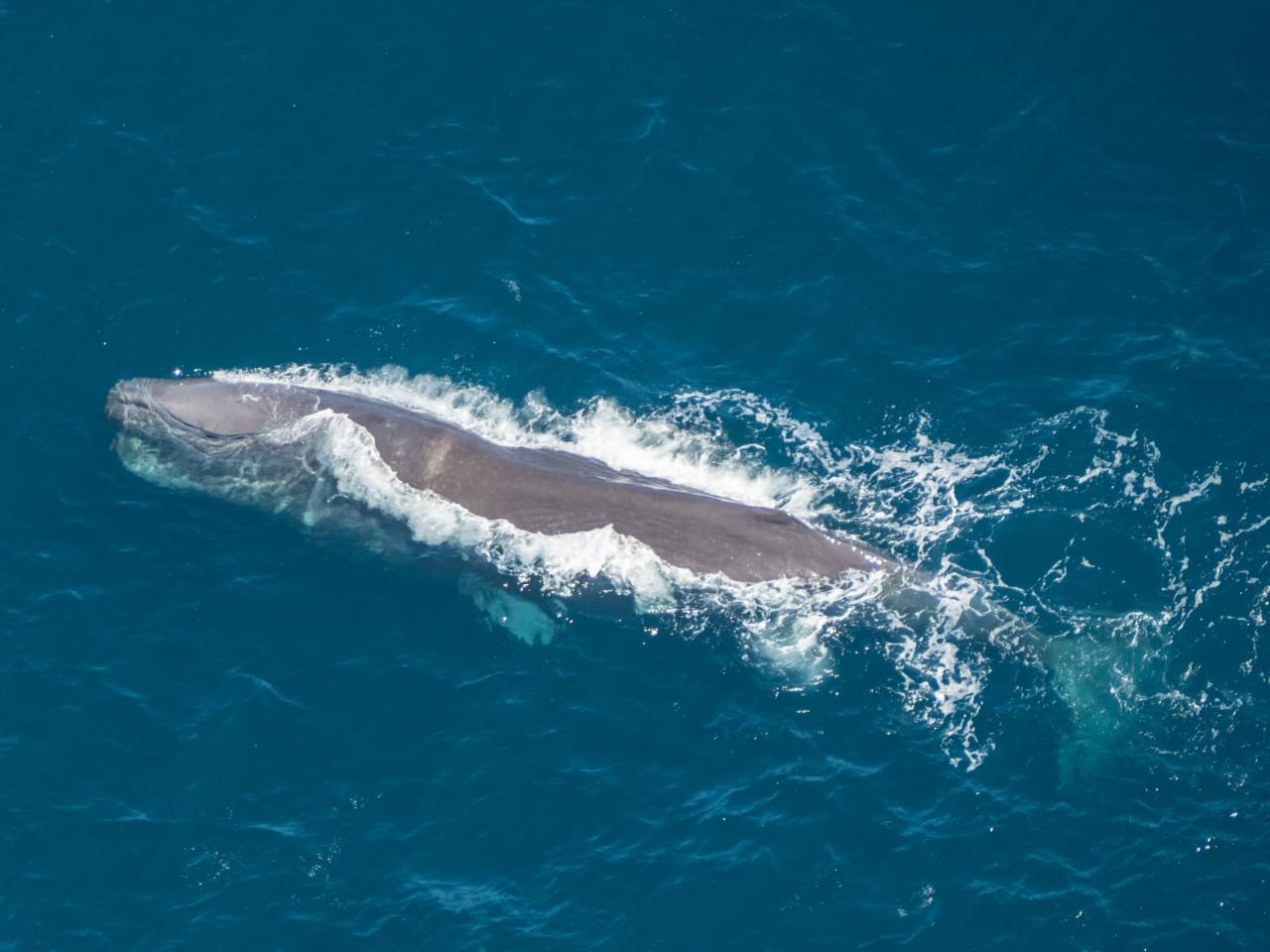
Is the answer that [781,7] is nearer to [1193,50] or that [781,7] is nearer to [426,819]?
[1193,50]

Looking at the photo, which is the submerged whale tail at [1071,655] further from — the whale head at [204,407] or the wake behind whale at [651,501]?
the whale head at [204,407]

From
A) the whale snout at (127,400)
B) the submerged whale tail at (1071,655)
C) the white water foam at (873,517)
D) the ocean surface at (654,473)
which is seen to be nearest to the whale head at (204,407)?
the whale snout at (127,400)

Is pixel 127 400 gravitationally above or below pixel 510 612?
above

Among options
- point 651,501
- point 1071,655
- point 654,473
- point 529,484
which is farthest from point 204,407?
point 1071,655

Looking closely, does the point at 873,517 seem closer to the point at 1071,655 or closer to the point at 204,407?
the point at 1071,655

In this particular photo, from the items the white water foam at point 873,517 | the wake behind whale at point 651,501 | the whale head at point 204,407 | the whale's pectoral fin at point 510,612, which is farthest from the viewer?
the whale head at point 204,407

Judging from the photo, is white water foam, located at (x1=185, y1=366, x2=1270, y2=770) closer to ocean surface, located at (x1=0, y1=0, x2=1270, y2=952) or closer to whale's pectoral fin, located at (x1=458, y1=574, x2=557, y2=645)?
ocean surface, located at (x1=0, y1=0, x2=1270, y2=952)

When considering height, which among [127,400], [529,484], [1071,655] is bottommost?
[1071,655]
